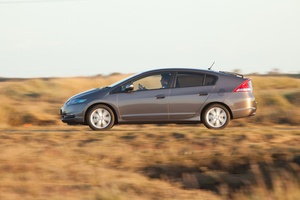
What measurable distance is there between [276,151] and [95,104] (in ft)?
14.1

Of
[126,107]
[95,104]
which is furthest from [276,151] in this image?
[95,104]

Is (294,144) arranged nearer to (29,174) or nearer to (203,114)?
(203,114)

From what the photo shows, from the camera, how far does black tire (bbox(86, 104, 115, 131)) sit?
890 cm

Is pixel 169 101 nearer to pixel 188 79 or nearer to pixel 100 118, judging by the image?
pixel 188 79

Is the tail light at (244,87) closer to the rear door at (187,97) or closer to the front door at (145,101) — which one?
the rear door at (187,97)

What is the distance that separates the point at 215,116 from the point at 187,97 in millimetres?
827

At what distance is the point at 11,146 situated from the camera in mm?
7422

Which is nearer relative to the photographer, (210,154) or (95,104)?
(210,154)

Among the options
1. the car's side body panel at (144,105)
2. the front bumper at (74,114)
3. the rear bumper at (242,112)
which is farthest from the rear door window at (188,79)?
the front bumper at (74,114)

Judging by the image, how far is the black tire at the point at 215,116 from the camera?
8.83 meters

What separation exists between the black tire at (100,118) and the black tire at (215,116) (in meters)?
2.23

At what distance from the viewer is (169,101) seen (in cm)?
879

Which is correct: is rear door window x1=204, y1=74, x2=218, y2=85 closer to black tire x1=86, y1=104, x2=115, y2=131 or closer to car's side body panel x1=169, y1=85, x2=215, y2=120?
car's side body panel x1=169, y1=85, x2=215, y2=120

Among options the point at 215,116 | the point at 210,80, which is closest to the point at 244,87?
the point at 210,80
